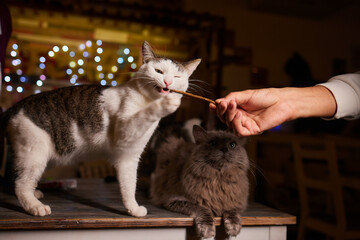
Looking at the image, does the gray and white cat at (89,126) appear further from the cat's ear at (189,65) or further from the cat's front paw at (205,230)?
the cat's front paw at (205,230)

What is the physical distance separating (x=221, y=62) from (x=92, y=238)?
1.25 metres

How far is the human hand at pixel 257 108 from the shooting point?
0.91 meters

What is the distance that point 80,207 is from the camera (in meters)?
0.99

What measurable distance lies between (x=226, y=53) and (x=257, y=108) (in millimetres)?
2405

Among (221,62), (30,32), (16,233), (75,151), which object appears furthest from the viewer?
(30,32)

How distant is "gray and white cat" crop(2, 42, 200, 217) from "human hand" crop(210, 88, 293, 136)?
162 mm

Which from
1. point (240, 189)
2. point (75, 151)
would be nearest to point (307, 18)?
point (240, 189)

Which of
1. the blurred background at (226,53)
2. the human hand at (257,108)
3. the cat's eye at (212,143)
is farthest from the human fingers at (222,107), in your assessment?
the blurred background at (226,53)

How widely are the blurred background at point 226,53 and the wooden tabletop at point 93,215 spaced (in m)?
0.17

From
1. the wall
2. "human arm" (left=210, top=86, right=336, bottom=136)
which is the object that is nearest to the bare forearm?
"human arm" (left=210, top=86, right=336, bottom=136)

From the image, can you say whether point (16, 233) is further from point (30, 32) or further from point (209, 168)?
point (30, 32)

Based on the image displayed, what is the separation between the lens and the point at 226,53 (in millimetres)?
3236

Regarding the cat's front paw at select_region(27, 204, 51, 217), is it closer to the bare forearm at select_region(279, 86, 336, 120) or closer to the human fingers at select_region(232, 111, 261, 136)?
the human fingers at select_region(232, 111, 261, 136)

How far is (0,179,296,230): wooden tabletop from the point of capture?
0.83 meters
